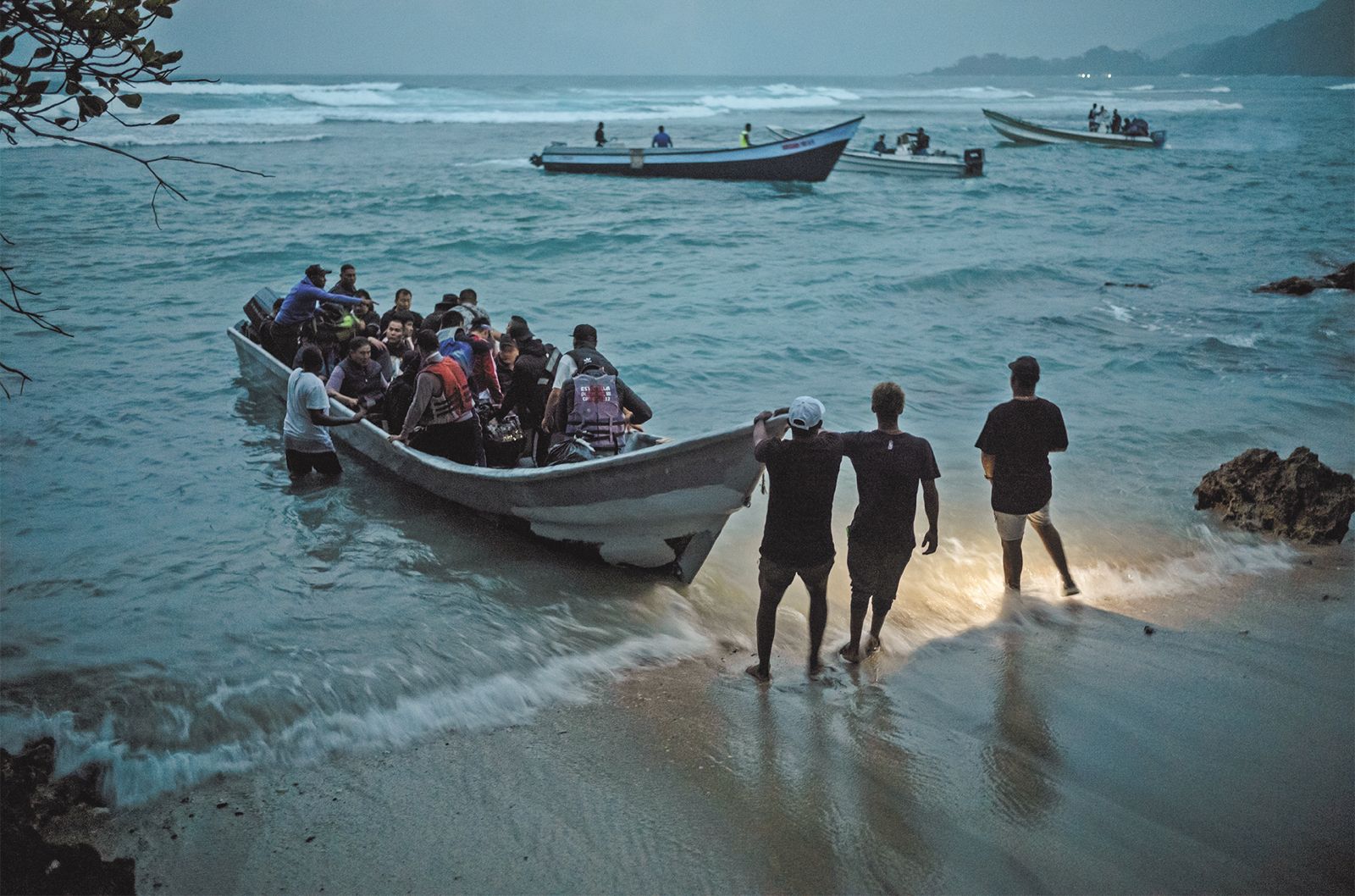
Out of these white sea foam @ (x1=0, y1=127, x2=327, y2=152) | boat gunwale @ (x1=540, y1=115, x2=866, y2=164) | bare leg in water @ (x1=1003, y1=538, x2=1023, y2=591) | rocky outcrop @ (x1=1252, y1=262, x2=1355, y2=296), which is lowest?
bare leg in water @ (x1=1003, y1=538, x2=1023, y2=591)

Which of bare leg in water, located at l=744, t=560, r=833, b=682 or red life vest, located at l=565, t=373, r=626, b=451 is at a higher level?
red life vest, located at l=565, t=373, r=626, b=451

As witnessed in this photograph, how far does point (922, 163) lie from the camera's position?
114 ft

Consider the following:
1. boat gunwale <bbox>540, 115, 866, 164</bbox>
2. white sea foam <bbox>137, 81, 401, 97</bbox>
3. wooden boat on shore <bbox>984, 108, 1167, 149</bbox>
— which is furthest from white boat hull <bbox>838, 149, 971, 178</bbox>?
white sea foam <bbox>137, 81, 401, 97</bbox>

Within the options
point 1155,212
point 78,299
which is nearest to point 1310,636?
point 78,299

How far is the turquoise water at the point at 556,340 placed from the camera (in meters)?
6.02

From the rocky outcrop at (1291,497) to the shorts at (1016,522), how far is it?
251cm

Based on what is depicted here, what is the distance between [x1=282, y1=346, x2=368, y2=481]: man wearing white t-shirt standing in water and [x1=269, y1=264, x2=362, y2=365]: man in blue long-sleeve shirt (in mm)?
1838

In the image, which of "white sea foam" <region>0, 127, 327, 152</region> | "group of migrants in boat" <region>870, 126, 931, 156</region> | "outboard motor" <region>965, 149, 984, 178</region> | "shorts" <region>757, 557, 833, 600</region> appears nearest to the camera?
"shorts" <region>757, 557, 833, 600</region>

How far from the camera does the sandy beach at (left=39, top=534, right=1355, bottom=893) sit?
13.4ft

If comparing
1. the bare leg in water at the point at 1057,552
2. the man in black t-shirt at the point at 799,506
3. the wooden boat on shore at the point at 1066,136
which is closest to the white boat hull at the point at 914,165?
the wooden boat on shore at the point at 1066,136

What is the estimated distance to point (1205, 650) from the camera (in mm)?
5914

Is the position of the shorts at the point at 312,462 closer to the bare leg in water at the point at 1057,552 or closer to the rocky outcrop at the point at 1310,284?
the bare leg in water at the point at 1057,552

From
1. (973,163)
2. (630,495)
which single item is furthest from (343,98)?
(630,495)

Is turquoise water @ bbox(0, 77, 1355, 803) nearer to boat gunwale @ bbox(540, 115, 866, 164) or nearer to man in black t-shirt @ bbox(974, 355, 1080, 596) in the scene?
man in black t-shirt @ bbox(974, 355, 1080, 596)
